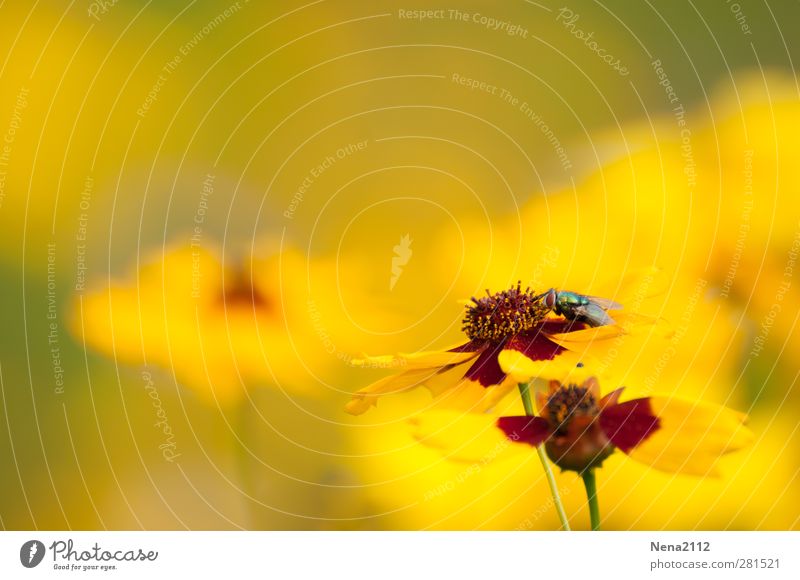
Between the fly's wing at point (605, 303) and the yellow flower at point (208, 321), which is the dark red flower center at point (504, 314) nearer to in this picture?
the fly's wing at point (605, 303)

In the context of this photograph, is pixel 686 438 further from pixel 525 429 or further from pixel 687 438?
pixel 525 429

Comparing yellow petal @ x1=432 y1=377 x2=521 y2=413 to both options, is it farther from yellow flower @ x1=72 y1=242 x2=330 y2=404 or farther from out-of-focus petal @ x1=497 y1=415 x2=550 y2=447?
yellow flower @ x1=72 y1=242 x2=330 y2=404

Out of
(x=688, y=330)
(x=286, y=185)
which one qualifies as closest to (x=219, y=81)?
(x=286, y=185)

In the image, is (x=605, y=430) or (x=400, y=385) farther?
(x=400, y=385)

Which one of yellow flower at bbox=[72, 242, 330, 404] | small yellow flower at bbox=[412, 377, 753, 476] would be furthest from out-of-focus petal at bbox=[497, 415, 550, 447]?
yellow flower at bbox=[72, 242, 330, 404]

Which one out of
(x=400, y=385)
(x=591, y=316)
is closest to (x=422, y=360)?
(x=400, y=385)

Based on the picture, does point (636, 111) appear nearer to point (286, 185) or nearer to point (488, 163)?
point (488, 163)

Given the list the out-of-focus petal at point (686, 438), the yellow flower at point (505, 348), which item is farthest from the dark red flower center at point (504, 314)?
the out-of-focus petal at point (686, 438)
